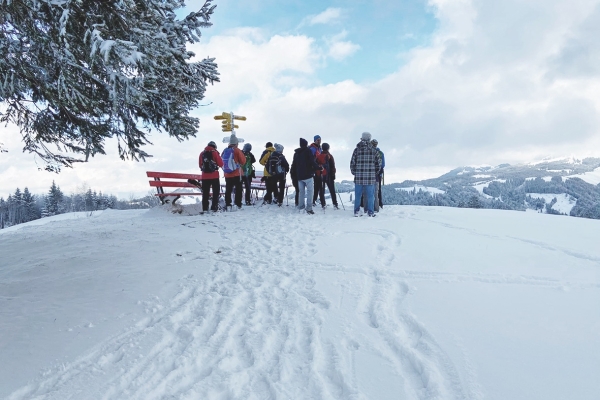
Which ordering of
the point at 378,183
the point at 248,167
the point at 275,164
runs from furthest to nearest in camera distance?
the point at 248,167, the point at 275,164, the point at 378,183

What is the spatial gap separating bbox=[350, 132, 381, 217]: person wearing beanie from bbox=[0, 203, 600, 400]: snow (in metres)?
2.75

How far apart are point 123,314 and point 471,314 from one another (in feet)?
12.8

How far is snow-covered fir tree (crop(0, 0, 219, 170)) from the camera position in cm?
343

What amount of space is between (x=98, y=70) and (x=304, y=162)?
6483mm

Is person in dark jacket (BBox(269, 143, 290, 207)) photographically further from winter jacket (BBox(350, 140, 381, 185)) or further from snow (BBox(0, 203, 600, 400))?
snow (BBox(0, 203, 600, 400))

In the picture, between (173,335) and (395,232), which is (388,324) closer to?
(173,335)

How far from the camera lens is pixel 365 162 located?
923 centimetres

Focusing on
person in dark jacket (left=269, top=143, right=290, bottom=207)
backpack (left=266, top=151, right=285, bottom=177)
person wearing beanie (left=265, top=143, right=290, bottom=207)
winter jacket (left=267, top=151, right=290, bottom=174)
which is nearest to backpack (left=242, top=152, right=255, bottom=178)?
person wearing beanie (left=265, top=143, right=290, bottom=207)

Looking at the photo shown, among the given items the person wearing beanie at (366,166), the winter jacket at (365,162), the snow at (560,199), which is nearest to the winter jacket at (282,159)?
the person wearing beanie at (366,166)

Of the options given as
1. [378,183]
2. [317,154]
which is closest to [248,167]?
[317,154]

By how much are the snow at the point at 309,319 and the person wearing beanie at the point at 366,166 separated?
108 inches

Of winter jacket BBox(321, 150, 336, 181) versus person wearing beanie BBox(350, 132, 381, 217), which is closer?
person wearing beanie BBox(350, 132, 381, 217)

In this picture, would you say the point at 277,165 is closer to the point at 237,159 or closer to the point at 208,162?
the point at 237,159

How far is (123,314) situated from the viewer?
3867mm
